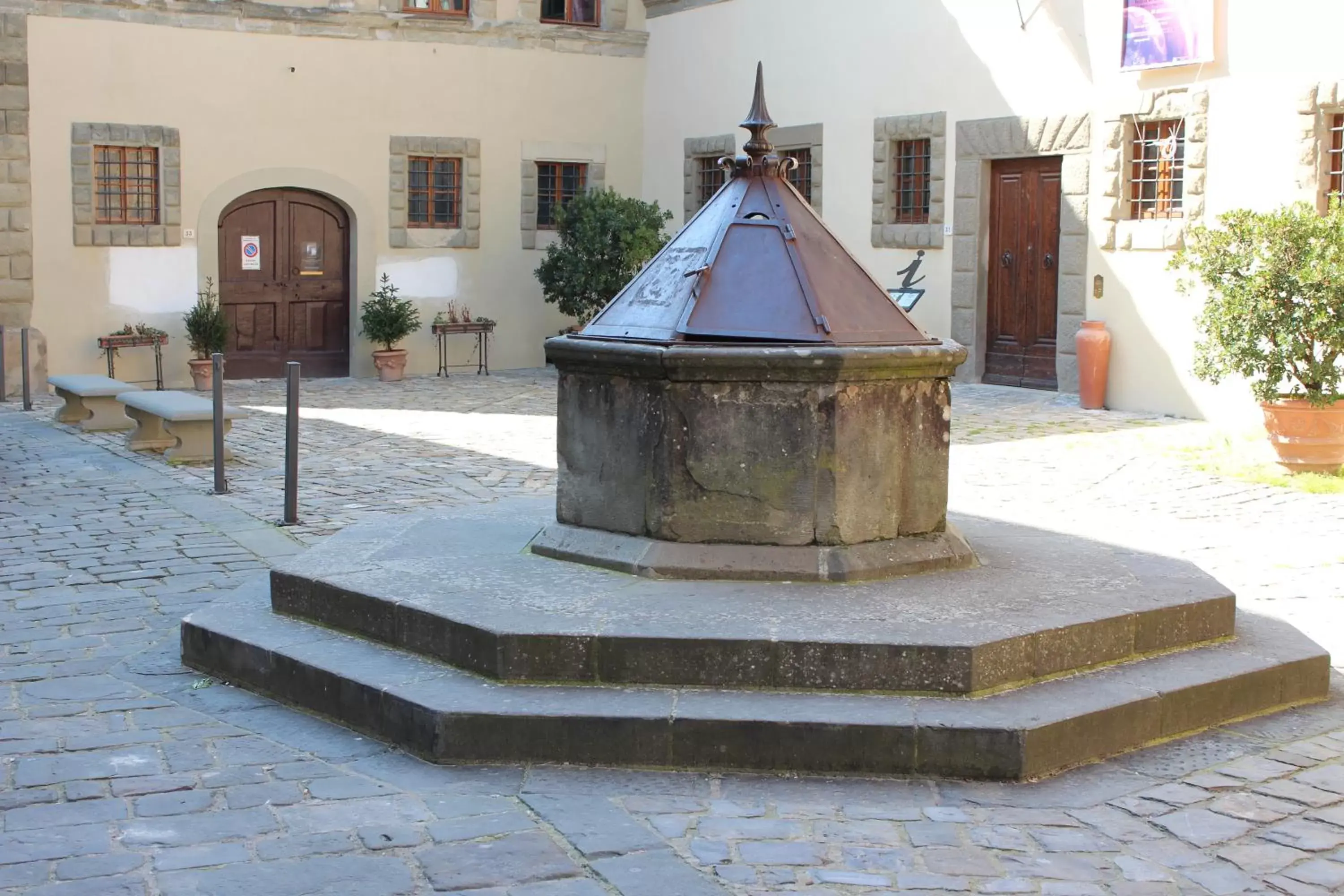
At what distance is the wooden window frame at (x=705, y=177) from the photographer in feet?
62.9

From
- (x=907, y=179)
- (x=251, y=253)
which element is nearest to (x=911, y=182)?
(x=907, y=179)

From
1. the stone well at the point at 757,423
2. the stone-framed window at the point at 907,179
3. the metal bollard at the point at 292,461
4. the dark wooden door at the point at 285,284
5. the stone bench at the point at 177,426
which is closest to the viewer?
the stone well at the point at 757,423

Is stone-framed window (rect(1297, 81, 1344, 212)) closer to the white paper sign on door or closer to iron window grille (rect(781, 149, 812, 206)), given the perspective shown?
iron window grille (rect(781, 149, 812, 206))

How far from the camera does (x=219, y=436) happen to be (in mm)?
9891

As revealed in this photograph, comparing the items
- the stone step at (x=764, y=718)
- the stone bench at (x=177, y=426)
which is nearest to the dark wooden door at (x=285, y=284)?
the stone bench at (x=177, y=426)

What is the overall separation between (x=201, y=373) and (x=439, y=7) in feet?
16.9

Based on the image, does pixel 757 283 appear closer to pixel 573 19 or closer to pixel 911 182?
pixel 911 182

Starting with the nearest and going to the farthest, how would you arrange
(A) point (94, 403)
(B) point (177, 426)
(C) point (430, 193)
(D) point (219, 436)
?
(D) point (219, 436) → (B) point (177, 426) → (A) point (94, 403) → (C) point (430, 193)

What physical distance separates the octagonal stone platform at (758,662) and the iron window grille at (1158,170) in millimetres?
8557

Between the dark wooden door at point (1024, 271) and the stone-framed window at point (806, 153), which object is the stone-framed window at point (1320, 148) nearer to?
the dark wooden door at point (1024, 271)

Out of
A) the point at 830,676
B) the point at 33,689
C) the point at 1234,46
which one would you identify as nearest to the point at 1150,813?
the point at 830,676

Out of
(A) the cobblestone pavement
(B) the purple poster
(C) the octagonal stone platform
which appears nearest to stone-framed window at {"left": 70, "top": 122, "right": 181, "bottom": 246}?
(B) the purple poster

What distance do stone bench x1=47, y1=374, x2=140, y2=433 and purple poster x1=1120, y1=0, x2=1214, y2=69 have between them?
8925mm

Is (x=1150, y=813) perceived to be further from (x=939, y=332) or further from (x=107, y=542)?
(x=939, y=332)
